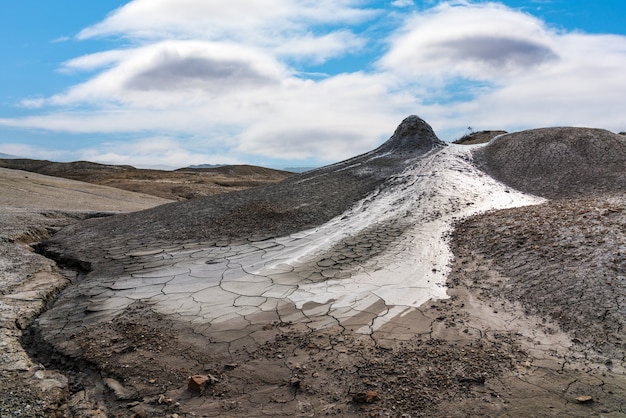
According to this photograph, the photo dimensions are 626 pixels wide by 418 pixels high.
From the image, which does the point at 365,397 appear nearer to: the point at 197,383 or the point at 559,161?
the point at 197,383

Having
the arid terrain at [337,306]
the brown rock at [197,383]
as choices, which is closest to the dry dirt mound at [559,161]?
the arid terrain at [337,306]

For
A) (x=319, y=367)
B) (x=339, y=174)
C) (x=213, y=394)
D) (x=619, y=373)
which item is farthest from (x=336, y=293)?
(x=339, y=174)

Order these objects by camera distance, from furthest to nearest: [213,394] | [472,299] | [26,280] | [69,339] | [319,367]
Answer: [26,280]
[472,299]
[69,339]
[319,367]
[213,394]

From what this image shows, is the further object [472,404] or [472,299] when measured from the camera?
[472,299]

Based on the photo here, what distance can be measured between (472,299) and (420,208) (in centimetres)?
274

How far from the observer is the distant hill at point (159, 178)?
68.2ft

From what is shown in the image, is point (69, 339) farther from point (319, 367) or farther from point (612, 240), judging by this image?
point (612, 240)

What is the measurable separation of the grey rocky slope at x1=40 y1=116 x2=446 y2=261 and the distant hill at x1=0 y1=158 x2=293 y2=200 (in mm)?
10620

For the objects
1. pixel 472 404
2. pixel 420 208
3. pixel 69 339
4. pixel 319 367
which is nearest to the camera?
pixel 472 404

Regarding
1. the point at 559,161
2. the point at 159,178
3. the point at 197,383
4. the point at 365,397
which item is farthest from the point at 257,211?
the point at 159,178

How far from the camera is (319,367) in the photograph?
3.36 meters

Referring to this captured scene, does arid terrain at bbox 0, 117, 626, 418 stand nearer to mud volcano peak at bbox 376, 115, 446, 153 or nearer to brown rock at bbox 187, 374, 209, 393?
brown rock at bbox 187, 374, 209, 393

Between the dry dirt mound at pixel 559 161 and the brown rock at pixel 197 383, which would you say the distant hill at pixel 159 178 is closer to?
the dry dirt mound at pixel 559 161

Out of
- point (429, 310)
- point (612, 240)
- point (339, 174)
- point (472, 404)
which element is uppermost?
point (339, 174)
